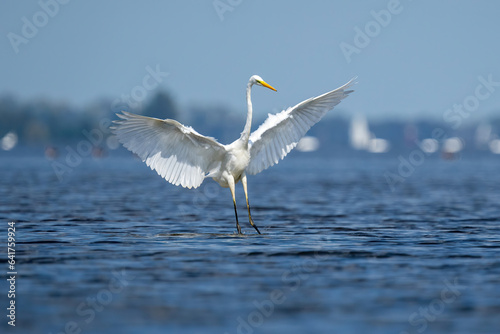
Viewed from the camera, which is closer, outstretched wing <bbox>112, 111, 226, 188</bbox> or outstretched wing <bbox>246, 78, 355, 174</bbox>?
outstretched wing <bbox>112, 111, 226, 188</bbox>

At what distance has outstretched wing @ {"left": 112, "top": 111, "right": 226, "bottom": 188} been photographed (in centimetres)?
1831

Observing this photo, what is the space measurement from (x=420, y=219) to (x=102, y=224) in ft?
29.4

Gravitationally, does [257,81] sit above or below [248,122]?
above

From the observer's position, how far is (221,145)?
19.1m

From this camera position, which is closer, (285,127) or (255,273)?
(255,273)

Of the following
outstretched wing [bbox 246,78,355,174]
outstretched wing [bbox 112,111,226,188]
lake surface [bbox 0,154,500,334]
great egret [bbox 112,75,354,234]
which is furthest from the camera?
outstretched wing [bbox 246,78,355,174]

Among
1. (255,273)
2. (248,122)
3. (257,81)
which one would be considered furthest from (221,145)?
(255,273)

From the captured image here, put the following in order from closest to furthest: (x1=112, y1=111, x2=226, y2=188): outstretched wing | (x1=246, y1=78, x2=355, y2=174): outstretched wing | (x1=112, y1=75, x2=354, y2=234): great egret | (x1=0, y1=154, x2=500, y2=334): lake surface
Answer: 1. (x1=0, y1=154, x2=500, y2=334): lake surface
2. (x1=112, y1=111, x2=226, y2=188): outstretched wing
3. (x1=112, y1=75, x2=354, y2=234): great egret
4. (x1=246, y1=78, x2=355, y2=174): outstretched wing

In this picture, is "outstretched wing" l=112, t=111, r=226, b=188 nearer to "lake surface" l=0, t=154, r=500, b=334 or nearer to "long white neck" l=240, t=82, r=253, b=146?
"long white neck" l=240, t=82, r=253, b=146

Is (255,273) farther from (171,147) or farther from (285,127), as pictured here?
(285,127)

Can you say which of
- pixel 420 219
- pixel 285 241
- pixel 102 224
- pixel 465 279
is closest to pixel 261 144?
pixel 285 241

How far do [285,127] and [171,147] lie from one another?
2814 millimetres

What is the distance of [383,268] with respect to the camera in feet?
46.8

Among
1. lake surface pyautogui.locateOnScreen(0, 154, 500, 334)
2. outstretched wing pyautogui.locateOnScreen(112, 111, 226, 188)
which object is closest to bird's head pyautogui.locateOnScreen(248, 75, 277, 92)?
outstretched wing pyautogui.locateOnScreen(112, 111, 226, 188)
